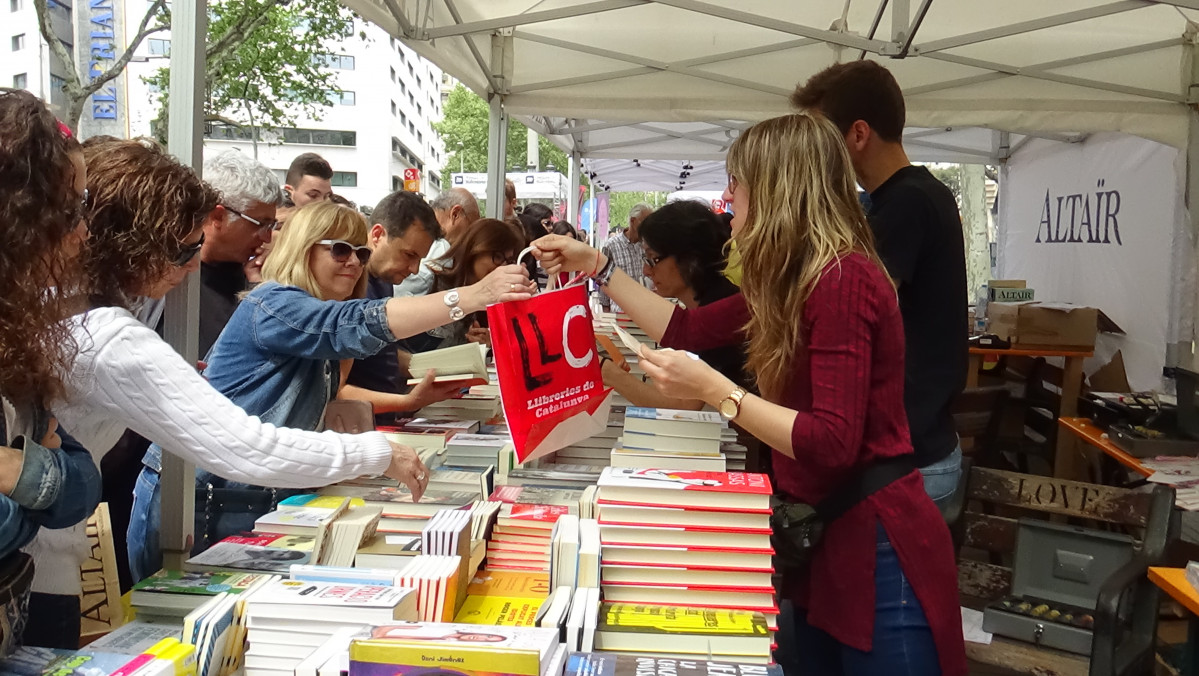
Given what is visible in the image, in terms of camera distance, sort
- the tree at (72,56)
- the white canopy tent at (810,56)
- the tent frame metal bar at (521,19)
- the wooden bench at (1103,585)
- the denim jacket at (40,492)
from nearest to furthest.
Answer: the denim jacket at (40,492)
the wooden bench at (1103,585)
the tent frame metal bar at (521,19)
the white canopy tent at (810,56)
the tree at (72,56)

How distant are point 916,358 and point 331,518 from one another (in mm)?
1345

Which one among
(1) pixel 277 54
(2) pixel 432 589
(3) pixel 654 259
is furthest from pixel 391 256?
(1) pixel 277 54

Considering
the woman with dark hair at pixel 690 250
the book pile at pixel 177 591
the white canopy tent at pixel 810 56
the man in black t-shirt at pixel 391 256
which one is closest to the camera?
the book pile at pixel 177 591

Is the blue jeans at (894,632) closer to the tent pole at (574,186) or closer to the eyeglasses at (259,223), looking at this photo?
the eyeglasses at (259,223)

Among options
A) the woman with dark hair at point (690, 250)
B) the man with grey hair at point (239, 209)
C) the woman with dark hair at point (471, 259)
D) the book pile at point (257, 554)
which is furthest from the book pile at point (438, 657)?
the woman with dark hair at point (471, 259)

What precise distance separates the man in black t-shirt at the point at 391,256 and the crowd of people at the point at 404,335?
92 cm

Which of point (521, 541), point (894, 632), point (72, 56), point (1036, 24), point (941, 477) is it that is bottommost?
point (894, 632)

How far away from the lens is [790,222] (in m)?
1.69

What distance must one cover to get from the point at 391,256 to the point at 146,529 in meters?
1.83

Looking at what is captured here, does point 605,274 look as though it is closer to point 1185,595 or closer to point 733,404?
point 733,404

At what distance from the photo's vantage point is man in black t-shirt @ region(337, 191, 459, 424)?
11.6 feet

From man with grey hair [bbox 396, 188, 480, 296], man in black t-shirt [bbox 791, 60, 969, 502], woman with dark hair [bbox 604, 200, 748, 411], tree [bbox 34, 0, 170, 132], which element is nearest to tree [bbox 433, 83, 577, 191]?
tree [bbox 34, 0, 170, 132]

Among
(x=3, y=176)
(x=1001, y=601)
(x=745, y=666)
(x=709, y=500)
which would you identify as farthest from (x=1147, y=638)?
(x=3, y=176)

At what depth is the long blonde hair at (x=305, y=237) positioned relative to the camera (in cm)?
249
